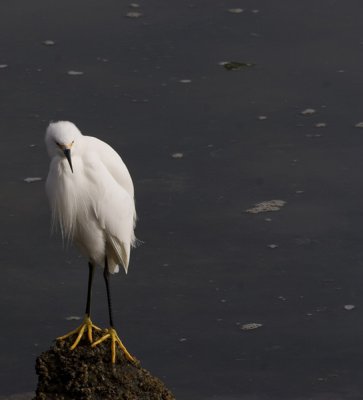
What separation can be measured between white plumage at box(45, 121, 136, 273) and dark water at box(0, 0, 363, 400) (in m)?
0.92

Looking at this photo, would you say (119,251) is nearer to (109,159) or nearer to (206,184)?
(109,159)

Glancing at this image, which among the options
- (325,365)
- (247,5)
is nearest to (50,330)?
(325,365)

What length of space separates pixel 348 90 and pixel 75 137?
3.87 metres

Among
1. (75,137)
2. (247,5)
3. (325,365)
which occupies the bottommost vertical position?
(325,365)

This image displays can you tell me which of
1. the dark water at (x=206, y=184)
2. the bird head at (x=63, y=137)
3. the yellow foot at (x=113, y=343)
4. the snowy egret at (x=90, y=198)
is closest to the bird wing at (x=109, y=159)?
the snowy egret at (x=90, y=198)

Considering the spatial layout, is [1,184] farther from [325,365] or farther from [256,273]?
[325,365]

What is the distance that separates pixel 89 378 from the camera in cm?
631

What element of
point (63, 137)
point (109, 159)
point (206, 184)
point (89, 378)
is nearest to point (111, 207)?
point (109, 159)

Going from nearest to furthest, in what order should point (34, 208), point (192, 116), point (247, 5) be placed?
point (34, 208) < point (192, 116) < point (247, 5)

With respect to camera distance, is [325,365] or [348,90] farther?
[348,90]

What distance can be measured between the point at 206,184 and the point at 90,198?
2.33 m

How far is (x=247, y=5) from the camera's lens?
430 inches

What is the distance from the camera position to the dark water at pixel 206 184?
7531mm

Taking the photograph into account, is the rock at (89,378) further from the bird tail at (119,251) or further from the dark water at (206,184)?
the dark water at (206,184)
